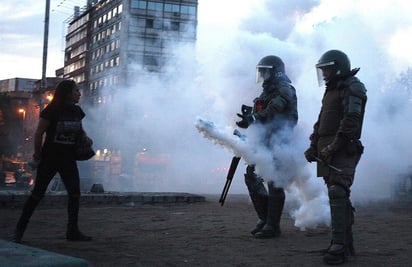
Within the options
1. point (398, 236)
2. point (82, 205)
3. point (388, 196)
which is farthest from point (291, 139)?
point (388, 196)

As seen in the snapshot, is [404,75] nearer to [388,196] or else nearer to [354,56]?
[354,56]

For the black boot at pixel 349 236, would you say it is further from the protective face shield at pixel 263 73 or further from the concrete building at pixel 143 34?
the concrete building at pixel 143 34

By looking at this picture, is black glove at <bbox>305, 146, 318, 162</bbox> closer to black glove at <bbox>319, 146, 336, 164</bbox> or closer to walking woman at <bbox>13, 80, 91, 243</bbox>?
black glove at <bbox>319, 146, 336, 164</bbox>

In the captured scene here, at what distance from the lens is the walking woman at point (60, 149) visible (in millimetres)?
5699

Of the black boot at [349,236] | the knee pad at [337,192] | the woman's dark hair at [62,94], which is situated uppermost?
the woman's dark hair at [62,94]

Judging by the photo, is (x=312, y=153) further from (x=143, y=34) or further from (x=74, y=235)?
(x=143, y=34)

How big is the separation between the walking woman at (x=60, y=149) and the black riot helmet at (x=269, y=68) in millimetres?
2204

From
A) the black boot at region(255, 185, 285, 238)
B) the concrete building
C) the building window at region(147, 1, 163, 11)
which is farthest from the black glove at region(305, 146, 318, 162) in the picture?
the building window at region(147, 1, 163, 11)

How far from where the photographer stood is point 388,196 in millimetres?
15281

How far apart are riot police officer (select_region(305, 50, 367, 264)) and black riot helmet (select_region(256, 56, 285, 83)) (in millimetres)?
1322

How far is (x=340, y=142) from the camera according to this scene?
15.3 feet

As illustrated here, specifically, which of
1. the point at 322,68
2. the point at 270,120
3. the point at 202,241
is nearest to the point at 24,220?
the point at 202,241

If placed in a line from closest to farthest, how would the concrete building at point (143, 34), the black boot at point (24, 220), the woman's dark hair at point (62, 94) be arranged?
the black boot at point (24, 220)
the woman's dark hair at point (62, 94)
the concrete building at point (143, 34)

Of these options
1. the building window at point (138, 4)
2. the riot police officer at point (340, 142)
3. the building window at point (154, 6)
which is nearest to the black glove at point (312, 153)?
the riot police officer at point (340, 142)
